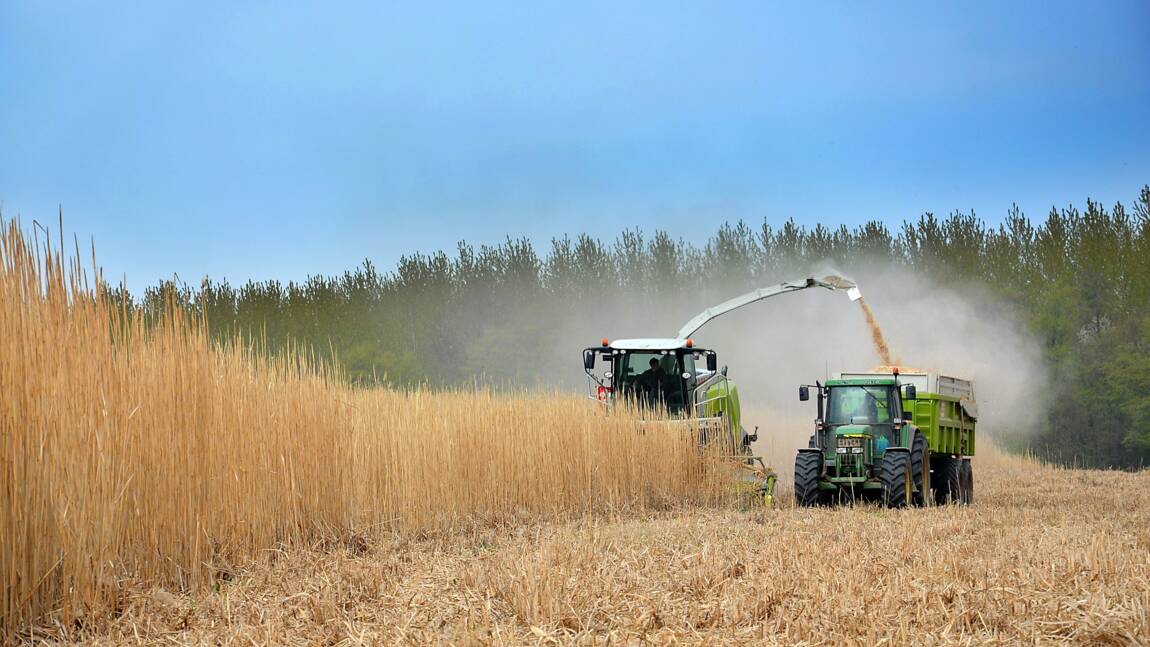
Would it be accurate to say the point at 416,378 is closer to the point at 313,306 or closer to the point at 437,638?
the point at 313,306

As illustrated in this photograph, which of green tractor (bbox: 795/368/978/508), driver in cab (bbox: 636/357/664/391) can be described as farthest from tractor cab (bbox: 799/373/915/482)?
driver in cab (bbox: 636/357/664/391)

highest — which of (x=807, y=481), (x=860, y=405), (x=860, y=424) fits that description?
(x=860, y=405)

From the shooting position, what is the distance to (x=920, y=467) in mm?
13180

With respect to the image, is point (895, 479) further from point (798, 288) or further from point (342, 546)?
point (342, 546)

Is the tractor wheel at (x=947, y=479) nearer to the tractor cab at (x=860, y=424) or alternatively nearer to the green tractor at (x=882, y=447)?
the green tractor at (x=882, y=447)

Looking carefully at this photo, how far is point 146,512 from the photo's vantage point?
255 inches

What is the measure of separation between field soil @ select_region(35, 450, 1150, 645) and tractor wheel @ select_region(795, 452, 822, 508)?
392cm

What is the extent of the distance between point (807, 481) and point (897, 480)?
101cm

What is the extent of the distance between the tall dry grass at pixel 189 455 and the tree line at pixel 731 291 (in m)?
18.0

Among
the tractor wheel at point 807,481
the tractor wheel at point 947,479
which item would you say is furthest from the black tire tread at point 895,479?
the tractor wheel at point 947,479

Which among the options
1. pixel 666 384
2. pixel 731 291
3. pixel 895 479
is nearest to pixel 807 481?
pixel 895 479

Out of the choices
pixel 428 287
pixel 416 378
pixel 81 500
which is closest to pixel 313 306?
pixel 428 287

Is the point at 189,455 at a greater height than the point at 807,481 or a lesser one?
greater

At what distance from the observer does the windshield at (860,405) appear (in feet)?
44.6
